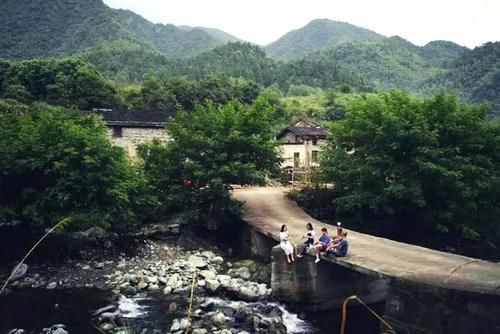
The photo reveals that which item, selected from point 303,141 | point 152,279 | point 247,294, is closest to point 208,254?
point 152,279

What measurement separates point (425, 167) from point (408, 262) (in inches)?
313

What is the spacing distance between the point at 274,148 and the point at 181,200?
5.86 meters

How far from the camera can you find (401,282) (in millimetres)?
15742

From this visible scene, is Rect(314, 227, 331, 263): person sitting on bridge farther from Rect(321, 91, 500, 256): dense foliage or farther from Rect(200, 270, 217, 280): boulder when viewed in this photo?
Rect(321, 91, 500, 256): dense foliage

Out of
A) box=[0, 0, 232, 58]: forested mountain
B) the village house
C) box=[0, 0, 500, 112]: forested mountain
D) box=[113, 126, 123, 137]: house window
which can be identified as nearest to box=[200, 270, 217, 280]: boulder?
the village house

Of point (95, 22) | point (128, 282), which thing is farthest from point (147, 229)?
point (95, 22)

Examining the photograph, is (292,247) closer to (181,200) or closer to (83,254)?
(181,200)

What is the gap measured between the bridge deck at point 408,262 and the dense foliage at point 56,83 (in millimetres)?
44811

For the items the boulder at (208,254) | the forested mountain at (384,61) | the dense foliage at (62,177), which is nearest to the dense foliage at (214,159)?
the boulder at (208,254)

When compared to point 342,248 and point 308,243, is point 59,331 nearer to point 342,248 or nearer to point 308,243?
point 308,243

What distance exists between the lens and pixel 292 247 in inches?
778

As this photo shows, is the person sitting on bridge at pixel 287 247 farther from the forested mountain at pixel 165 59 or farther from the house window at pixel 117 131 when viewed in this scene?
the forested mountain at pixel 165 59

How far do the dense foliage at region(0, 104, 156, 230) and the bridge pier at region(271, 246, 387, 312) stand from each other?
928cm

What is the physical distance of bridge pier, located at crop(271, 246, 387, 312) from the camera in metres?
19.7
